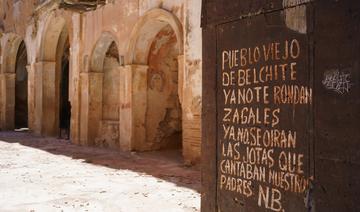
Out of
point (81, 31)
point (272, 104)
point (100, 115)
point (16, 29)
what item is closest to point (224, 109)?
point (272, 104)

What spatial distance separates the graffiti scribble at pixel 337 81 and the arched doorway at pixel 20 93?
18.7 meters

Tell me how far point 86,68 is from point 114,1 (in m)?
2.25

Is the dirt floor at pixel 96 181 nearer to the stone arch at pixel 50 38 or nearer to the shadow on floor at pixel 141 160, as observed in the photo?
the shadow on floor at pixel 141 160

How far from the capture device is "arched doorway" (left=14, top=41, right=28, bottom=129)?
62.8 ft

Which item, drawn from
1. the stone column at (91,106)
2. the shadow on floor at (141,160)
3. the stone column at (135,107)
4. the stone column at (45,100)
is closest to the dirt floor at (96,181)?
the shadow on floor at (141,160)

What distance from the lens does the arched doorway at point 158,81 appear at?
386 inches

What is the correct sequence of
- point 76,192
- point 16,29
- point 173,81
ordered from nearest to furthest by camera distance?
1. point 76,192
2. point 173,81
3. point 16,29

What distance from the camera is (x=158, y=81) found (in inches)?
400

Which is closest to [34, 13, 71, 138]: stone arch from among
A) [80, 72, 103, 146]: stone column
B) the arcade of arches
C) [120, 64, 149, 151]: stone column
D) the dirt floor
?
the arcade of arches

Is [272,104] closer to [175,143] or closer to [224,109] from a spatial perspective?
[224,109]

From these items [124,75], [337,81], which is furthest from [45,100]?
[337,81]

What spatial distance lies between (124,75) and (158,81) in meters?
0.87

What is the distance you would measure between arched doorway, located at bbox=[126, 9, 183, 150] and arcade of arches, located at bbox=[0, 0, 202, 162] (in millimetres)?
24

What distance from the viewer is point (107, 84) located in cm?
1205
